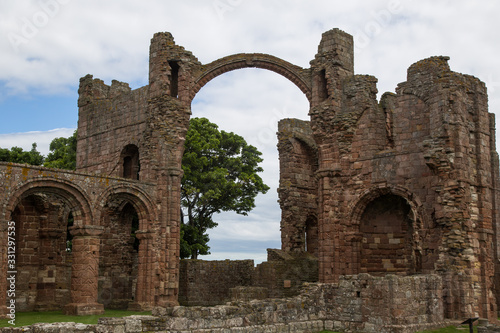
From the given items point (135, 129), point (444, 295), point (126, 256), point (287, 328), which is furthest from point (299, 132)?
point (287, 328)

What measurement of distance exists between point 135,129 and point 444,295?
517 inches

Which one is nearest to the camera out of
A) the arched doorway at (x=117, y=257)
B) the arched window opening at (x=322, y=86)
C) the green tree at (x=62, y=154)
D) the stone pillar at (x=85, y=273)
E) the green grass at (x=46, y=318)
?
the green grass at (x=46, y=318)

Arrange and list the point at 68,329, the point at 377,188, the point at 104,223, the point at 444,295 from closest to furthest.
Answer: the point at 68,329, the point at 444,295, the point at 377,188, the point at 104,223

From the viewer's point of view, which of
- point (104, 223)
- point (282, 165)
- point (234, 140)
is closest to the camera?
point (104, 223)

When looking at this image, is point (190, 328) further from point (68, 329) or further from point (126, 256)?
point (126, 256)

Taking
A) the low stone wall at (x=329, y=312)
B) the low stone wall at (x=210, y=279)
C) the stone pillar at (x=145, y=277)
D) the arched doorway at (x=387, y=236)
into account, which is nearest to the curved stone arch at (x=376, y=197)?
the arched doorway at (x=387, y=236)

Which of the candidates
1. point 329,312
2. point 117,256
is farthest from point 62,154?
point 329,312

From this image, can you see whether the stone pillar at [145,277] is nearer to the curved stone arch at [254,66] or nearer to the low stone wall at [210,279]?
the low stone wall at [210,279]

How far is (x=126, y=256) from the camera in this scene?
24.5 metres

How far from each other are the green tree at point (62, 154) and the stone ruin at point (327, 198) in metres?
4.57

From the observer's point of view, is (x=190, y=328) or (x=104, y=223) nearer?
(x=190, y=328)

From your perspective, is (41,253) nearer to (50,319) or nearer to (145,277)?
(145,277)

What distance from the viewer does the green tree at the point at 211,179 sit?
102 ft

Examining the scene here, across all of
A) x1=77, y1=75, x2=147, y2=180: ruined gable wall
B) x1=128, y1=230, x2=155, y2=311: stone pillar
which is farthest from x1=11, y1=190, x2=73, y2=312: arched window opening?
x1=77, y1=75, x2=147, y2=180: ruined gable wall
